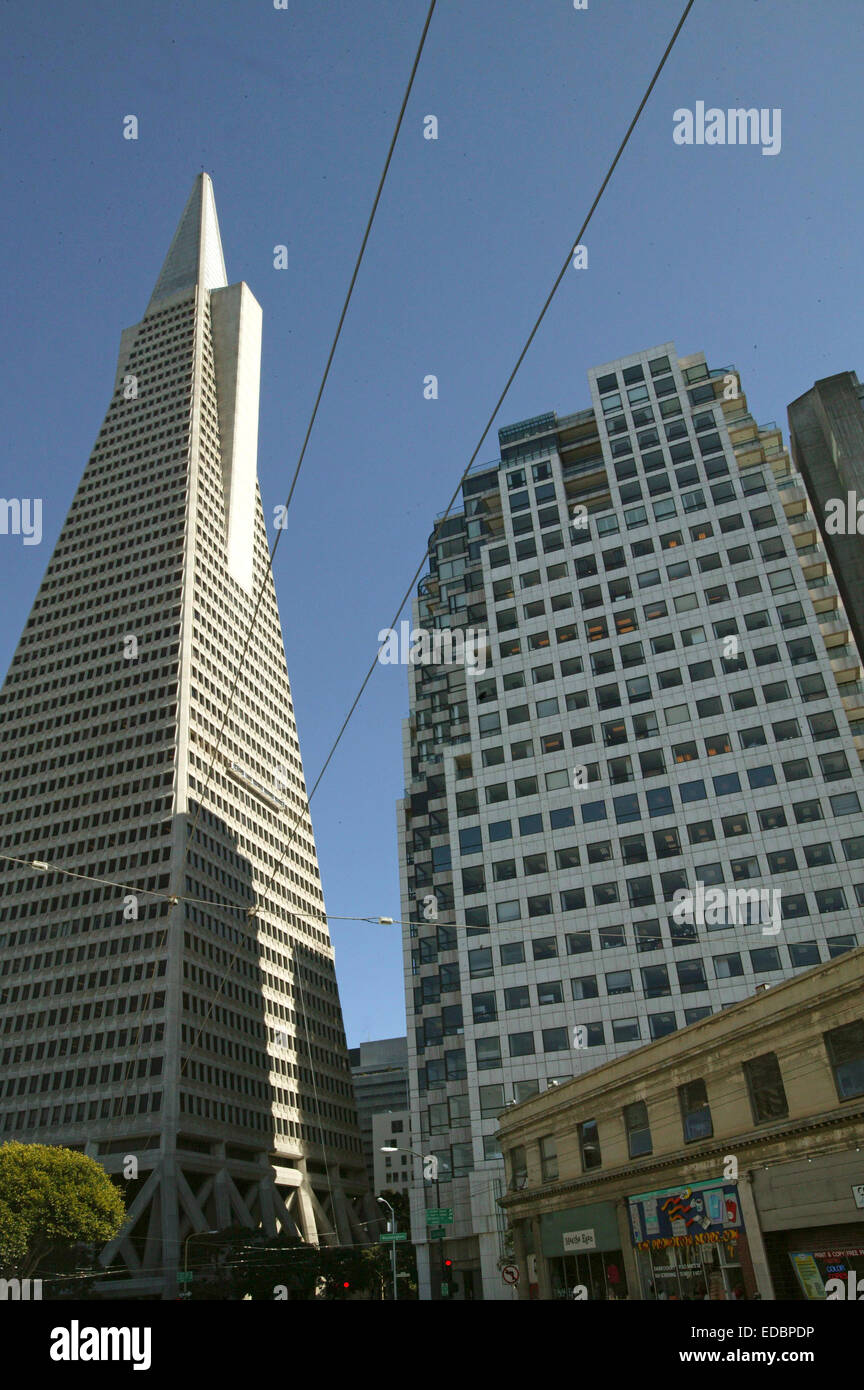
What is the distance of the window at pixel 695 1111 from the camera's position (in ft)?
98.0

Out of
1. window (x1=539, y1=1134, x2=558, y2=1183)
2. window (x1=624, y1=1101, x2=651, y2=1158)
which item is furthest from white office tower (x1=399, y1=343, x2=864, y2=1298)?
window (x1=624, y1=1101, x2=651, y2=1158)

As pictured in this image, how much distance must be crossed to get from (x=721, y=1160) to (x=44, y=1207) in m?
51.9

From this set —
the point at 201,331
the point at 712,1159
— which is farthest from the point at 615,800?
the point at 201,331

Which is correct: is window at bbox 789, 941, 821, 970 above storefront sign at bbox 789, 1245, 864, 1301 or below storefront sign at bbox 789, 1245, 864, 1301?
above

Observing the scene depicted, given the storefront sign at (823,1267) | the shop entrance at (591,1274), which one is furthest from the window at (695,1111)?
the shop entrance at (591,1274)

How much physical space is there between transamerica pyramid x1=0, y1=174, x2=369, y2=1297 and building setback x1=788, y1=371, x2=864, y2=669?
63.3m

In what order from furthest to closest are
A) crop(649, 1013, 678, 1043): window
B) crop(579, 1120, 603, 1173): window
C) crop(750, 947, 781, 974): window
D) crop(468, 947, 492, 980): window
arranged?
crop(468, 947, 492, 980): window → crop(649, 1013, 678, 1043): window → crop(750, 947, 781, 974): window → crop(579, 1120, 603, 1173): window

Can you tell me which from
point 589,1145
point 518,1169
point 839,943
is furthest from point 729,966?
point 589,1145

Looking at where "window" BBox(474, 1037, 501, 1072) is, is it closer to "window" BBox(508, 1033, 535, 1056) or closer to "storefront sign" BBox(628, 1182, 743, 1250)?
"window" BBox(508, 1033, 535, 1056)

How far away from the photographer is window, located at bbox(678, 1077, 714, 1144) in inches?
1176

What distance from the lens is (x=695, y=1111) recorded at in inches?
1199
